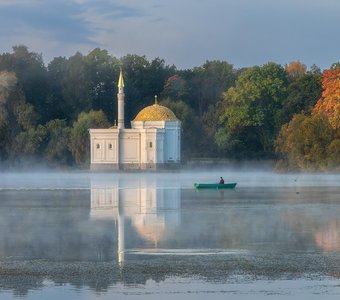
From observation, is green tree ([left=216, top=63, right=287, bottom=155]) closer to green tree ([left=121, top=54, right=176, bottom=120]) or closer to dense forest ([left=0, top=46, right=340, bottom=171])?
dense forest ([left=0, top=46, right=340, bottom=171])

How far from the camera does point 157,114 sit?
98.7 metres

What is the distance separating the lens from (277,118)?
9656 cm

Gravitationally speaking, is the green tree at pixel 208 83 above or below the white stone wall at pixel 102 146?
above

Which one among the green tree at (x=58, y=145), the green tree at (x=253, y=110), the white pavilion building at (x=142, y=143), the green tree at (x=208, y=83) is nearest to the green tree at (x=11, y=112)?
the green tree at (x=58, y=145)

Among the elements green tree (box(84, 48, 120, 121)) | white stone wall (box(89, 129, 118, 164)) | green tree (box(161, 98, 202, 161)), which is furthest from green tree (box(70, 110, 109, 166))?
green tree (box(84, 48, 120, 121))

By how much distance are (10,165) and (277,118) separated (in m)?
28.2

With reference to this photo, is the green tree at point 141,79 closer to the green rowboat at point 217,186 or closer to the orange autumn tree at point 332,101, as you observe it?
the orange autumn tree at point 332,101

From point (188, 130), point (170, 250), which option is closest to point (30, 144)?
point (188, 130)

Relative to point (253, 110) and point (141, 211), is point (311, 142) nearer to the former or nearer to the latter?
point (253, 110)

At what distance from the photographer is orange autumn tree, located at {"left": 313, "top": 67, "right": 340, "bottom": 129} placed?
77.8 metres

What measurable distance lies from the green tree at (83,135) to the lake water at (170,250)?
193 ft

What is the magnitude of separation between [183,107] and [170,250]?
8209 centimetres

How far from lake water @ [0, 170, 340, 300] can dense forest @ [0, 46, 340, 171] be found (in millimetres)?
39461

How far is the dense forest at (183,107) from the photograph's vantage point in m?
79.8
